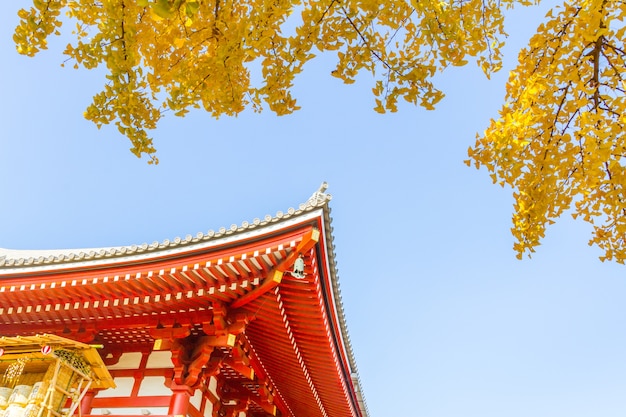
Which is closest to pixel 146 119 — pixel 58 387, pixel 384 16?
pixel 384 16

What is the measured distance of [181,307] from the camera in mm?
6410

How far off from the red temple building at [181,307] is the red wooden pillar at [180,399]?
0.01m

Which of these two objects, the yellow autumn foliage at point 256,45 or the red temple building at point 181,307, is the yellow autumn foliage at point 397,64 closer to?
the yellow autumn foliage at point 256,45

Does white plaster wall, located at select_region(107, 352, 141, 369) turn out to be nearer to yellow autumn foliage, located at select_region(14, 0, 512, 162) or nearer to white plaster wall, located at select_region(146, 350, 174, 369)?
white plaster wall, located at select_region(146, 350, 174, 369)

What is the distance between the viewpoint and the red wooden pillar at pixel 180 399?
630 centimetres

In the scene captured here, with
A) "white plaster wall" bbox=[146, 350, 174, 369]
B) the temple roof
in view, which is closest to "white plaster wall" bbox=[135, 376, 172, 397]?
"white plaster wall" bbox=[146, 350, 174, 369]

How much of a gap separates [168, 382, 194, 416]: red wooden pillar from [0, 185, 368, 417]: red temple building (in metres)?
0.01

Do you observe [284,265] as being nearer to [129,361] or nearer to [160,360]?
[160,360]

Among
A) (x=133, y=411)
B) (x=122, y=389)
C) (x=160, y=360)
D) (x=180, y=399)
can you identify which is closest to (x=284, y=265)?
(x=180, y=399)

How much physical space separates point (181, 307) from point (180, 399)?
3.97ft

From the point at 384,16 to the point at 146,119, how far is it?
1625 millimetres

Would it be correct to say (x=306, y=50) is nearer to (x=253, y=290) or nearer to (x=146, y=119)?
(x=146, y=119)

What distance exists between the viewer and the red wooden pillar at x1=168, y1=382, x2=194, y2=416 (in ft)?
20.7

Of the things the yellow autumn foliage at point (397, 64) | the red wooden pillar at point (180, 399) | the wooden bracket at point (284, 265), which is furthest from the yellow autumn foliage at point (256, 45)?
the red wooden pillar at point (180, 399)
